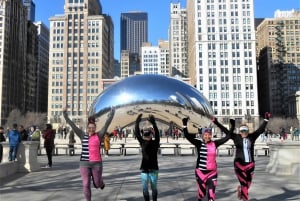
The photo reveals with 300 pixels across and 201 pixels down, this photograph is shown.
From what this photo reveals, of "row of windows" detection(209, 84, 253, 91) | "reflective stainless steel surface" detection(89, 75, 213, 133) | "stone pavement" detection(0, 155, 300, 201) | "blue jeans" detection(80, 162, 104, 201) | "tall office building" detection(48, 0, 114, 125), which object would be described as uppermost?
"tall office building" detection(48, 0, 114, 125)

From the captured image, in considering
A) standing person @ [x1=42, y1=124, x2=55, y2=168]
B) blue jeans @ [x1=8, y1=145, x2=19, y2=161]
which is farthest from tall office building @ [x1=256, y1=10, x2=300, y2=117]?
blue jeans @ [x1=8, y1=145, x2=19, y2=161]

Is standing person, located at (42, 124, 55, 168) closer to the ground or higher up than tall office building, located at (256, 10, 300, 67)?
closer to the ground

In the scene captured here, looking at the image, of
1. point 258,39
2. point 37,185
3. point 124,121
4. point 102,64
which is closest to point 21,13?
point 102,64

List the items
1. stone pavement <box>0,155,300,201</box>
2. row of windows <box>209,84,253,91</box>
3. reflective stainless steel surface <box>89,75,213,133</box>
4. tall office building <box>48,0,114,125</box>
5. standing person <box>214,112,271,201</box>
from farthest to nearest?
tall office building <box>48,0,114,125</box> → row of windows <box>209,84,253,91</box> → reflective stainless steel surface <box>89,75,213,133</box> → stone pavement <box>0,155,300,201</box> → standing person <box>214,112,271,201</box>

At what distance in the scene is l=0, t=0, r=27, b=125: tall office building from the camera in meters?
112

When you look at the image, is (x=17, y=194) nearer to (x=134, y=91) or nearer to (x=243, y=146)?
(x=243, y=146)

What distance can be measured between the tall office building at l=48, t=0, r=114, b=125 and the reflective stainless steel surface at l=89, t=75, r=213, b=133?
9594cm

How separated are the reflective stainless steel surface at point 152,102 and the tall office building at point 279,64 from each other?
102 meters

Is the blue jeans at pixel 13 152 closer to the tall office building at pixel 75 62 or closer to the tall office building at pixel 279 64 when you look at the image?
the tall office building at pixel 75 62

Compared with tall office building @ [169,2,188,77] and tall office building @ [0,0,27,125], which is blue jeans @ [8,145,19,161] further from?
tall office building @ [169,2,188,77]

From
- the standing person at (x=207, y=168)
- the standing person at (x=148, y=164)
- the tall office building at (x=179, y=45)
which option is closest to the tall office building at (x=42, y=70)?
the tall office building at (x=179, y=45)

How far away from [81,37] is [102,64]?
11.4m

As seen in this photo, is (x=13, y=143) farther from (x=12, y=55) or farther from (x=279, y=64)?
(x=279, y=64)

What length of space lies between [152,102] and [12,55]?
10484 centimetres
